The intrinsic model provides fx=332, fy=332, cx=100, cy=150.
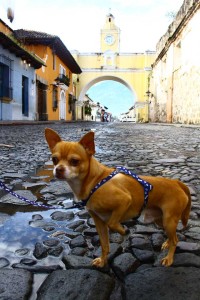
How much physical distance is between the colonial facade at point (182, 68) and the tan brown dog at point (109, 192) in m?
19.4

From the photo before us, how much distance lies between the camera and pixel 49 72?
31484 mm

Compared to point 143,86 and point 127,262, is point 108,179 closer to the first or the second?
point 127,262

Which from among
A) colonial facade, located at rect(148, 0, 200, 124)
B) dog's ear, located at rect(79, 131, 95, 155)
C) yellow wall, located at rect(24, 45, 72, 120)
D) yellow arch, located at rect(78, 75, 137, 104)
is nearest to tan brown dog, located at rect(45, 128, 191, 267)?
dog's ear, located at rect(79, 131, 95, 155)

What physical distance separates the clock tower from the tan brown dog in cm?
5036

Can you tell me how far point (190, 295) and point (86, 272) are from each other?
0.59m

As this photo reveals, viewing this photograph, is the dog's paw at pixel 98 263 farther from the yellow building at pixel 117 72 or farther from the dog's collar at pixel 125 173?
the yellow building at pixel 117 72

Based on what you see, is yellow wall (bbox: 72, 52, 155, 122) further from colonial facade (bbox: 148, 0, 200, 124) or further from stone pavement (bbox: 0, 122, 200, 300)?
stone pavement (bbox: 0, 122, 200, 300)

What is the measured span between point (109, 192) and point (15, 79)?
840 inches

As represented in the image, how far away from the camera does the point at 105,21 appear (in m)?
54.8

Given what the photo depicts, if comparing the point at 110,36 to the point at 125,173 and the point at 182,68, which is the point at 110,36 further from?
the point at 125,173

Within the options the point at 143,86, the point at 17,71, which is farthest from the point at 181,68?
the point at 143,86

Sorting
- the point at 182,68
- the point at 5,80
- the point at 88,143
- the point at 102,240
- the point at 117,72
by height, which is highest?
the point at 117,72

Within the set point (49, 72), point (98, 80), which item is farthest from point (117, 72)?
point (49, 72)

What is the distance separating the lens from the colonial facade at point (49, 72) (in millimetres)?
28359
